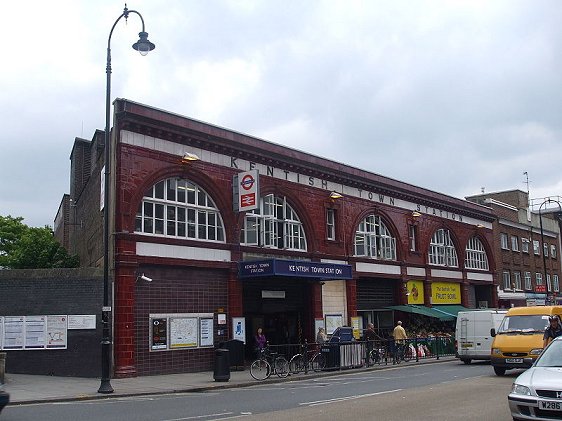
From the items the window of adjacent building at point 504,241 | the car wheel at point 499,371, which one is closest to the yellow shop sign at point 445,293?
the window of adjacent building at point 504,241

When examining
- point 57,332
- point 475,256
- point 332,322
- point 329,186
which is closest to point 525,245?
point 475,256

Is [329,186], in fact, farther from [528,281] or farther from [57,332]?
[528,281]

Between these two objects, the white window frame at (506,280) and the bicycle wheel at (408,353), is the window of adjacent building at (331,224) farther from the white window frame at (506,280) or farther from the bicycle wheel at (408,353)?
the white window frame at (506,280)

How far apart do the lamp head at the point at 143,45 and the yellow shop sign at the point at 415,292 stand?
2475 cm

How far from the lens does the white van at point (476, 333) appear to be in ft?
84.1

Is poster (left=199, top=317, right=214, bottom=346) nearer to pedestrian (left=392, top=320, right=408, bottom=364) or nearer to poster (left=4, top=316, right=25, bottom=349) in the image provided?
poster (left=4, top=316, right=25, bottom=349)

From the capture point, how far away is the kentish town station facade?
75.7ft

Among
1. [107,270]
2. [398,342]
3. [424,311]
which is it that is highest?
[107,270]

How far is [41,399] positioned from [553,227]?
5777 cm

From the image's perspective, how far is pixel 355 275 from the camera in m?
33.8

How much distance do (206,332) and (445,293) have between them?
22.4m

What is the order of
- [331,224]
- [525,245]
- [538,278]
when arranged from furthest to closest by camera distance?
[538,278]
[525,245]
[331,224]

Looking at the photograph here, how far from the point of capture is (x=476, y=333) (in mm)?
26000

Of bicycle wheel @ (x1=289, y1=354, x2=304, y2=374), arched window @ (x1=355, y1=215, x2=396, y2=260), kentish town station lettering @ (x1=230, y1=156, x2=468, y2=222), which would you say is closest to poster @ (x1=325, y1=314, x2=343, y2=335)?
arched window @ (x1=355, y1=215, x2=396, y2=260)
